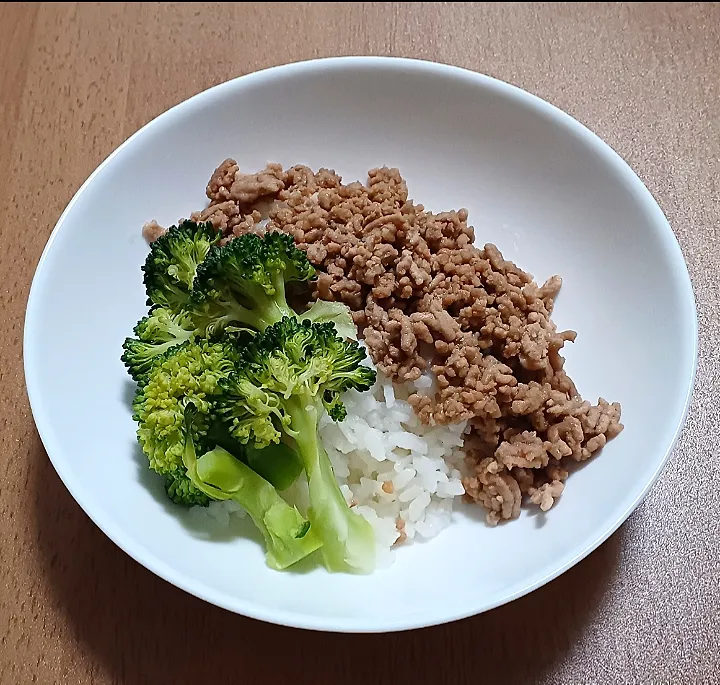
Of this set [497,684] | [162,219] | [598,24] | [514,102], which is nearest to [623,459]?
[497,684]

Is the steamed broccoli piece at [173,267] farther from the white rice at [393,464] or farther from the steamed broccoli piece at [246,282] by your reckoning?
the white rice at [393,464]

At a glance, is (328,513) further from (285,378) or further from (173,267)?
(173,267)

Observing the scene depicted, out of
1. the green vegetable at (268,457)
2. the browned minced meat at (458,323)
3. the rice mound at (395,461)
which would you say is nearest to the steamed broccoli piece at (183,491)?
the green vegetable at (268,457)

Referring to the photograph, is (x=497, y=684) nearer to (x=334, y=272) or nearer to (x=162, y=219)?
(x=334, y=272)

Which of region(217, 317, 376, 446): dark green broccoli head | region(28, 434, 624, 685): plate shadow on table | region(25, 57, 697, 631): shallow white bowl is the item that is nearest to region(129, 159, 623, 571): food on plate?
region(217, 317, 376, 446): dark green broccoli head

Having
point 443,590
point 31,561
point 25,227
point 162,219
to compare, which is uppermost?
point 162,219

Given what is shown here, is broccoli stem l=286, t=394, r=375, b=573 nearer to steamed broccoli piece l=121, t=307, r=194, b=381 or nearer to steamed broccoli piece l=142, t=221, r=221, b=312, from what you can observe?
steamed broccoli piece l=121, t=307, r=194, b=381
